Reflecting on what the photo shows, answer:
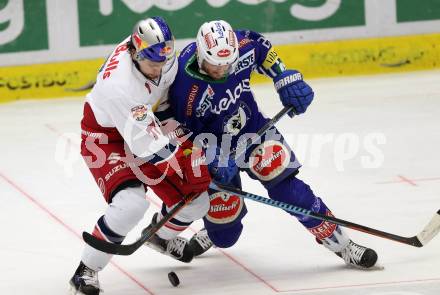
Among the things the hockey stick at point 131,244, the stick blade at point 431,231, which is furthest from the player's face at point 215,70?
the stick blade at point 431,231

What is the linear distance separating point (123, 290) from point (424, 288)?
1.28m

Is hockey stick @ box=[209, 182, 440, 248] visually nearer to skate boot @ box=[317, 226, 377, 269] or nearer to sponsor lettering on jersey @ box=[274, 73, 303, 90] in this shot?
skate boot @ box=[317, 226, 377, 269]

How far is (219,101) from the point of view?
15.6 ft

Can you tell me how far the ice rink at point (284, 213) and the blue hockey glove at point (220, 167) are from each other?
479mm

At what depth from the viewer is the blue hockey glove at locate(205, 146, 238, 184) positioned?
4691 millimetres

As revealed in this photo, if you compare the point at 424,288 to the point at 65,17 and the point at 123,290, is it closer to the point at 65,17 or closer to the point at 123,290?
the point at 123,290

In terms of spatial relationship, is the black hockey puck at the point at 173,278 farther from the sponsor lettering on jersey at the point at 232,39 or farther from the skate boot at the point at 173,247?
the sponsor lettering on jersey at the point at 232,39

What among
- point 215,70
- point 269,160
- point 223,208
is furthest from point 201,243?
point 215,70

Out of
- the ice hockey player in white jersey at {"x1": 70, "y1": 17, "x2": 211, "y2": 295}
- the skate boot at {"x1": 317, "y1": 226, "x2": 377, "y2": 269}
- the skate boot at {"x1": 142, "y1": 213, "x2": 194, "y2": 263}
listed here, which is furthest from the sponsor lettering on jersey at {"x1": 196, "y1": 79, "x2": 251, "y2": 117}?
the skate boot at {"x1": 317, "y1": 226, "x2": 377, "y2": 269}

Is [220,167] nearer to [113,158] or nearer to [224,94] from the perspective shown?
[224,94]

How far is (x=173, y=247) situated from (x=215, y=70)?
932 mm

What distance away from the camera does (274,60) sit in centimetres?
499

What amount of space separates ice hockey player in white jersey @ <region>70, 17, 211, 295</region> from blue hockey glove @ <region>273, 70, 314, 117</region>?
50 cm

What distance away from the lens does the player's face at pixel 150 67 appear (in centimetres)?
443
